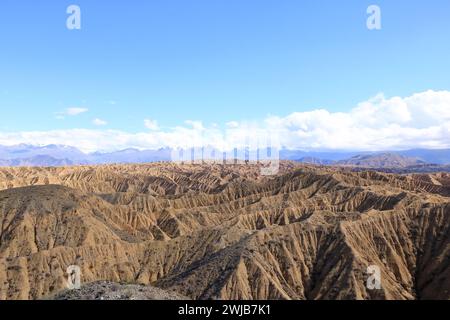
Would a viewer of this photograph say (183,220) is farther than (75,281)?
Yes

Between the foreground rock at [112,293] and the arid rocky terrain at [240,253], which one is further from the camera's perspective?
the arid rocky terrain at [240,253]

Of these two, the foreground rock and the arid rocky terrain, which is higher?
the foreground rock

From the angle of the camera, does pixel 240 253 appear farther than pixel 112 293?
Yes

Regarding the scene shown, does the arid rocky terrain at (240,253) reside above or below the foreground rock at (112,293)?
below

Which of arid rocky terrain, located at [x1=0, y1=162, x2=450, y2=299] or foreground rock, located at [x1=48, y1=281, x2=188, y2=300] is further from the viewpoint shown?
arid rocky terrain, located at [x1=0, y1=162, x2=450, y2=299]

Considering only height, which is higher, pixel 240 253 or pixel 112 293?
pixel 112 293
